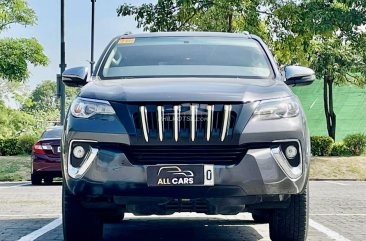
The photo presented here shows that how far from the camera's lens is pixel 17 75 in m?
30.4

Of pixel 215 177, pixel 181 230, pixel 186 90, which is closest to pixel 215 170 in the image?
pixel 215 177

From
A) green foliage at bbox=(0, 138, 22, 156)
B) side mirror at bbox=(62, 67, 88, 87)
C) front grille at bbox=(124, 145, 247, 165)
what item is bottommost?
green foliage at bbox=(0, 138, 22, 156)

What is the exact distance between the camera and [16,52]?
30.6 metres

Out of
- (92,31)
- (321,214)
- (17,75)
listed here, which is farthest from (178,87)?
(92,31)

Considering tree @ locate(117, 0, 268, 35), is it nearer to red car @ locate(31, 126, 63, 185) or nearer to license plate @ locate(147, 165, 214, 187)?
red car @ locate(31, 126, 63, 185)

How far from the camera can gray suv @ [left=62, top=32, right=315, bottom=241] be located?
18.4 ft

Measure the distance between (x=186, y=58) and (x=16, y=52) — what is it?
2457 cm

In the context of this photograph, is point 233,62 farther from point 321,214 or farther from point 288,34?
point 288,34

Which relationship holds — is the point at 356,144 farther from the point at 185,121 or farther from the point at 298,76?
the point at 185,121

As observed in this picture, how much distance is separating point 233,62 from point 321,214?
327 centimetres

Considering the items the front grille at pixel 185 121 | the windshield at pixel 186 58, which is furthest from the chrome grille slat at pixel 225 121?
the windshield at pixel 186 58

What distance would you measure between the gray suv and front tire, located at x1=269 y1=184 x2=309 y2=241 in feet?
0.04

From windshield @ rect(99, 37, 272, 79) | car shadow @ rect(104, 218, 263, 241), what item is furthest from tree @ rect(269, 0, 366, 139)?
windshield @ rect(99, 37, 272, 79)

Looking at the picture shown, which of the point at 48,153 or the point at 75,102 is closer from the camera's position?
the point at 75,102
